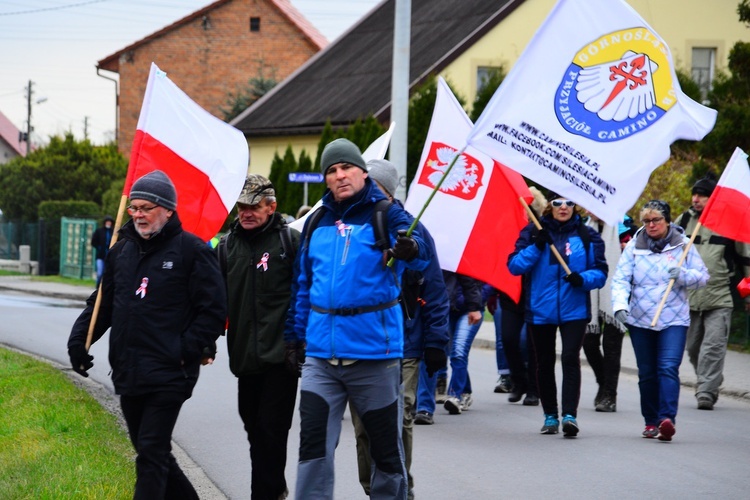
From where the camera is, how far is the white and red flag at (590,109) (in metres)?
7.25

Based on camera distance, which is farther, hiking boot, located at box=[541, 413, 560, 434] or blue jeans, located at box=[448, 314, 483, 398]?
blue jeans, located at box=[448, 314, 483, 398]

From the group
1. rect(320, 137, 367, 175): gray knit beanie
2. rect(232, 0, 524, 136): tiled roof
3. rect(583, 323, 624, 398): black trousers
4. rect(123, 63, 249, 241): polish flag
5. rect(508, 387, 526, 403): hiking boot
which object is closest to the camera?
rect(320, 137, 367, 175): gray knit beanie

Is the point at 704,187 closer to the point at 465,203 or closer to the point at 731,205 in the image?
the point at 731,205

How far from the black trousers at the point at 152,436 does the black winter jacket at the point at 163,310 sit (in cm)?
7

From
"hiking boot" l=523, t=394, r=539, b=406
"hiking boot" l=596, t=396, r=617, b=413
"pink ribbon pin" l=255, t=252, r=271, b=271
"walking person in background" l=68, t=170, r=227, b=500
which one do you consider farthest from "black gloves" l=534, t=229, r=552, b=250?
"walking person in background" l=68, t=170, r=227, b=500

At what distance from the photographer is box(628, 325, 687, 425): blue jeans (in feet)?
31.0

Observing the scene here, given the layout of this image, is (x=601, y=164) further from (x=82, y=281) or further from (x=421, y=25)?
(x=421, y=25)

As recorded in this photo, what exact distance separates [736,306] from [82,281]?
22.3 metres

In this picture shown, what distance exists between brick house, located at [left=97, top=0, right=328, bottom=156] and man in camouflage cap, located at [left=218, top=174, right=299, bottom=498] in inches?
2004

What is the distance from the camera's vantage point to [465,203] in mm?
10477

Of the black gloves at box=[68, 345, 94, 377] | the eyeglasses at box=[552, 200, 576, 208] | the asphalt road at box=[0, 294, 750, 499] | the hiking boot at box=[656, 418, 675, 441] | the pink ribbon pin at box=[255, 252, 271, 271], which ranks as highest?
the eyeglasses at box=[552, 200, 576, 208]

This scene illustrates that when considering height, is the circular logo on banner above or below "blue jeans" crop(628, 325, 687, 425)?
above

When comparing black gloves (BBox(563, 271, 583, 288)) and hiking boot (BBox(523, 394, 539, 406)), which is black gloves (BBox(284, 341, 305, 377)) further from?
hiking boot (BBox(523, 394, 539, 406))

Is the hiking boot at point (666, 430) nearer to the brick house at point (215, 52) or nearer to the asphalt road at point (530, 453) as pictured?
the asphalt road at point (530, 453)
